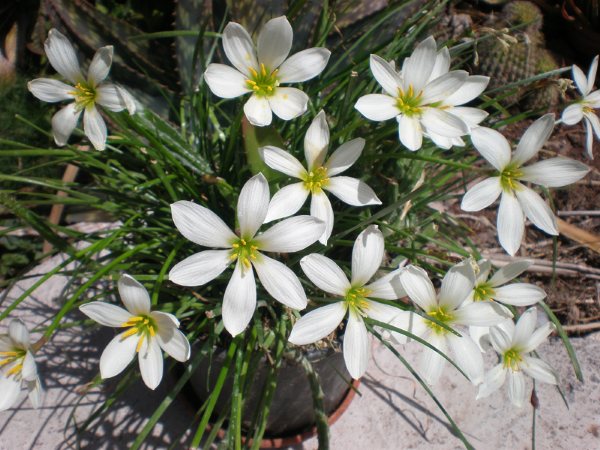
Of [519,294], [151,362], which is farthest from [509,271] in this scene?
[151,362]

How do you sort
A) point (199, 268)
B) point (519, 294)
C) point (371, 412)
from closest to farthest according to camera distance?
point (199, 268) < point (519, 294) < point (371, 412)

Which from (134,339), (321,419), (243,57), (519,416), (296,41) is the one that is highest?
(243,57)

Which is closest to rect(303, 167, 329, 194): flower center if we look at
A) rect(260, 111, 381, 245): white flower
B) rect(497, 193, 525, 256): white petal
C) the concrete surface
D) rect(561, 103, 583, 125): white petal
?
rect(260, 111, 381, 245): white flower

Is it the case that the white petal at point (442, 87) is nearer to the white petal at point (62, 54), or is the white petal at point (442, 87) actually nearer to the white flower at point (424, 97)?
the white flower at point (424, 97)

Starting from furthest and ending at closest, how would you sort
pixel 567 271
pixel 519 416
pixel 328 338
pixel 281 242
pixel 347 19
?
pixel 567 271 → pixel 519 416 → pixel 347 19 → pixel 328 338 → pixel 281 242

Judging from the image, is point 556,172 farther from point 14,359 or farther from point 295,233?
point 14,359

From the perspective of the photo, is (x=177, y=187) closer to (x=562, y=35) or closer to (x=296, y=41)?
(x=296, y=41)

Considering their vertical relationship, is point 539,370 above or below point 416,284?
below

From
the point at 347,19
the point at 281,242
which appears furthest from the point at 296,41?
the point at 281,242

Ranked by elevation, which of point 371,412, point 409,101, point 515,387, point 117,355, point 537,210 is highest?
point 409,101
